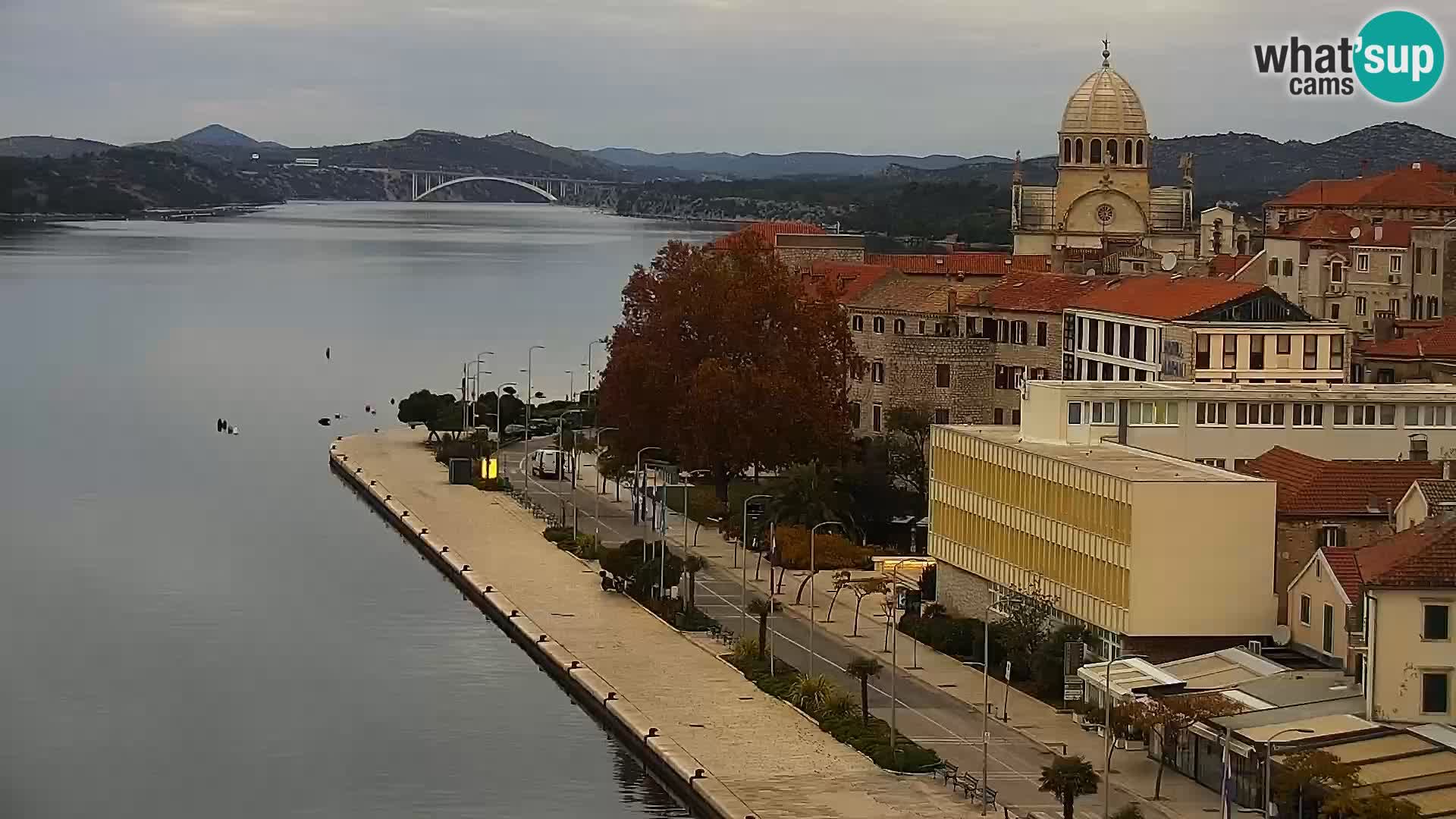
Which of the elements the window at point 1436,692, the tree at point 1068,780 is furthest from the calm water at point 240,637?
the window at point 1436,692

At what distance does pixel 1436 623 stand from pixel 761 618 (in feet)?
36.4

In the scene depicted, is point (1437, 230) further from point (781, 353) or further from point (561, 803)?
point (561, 803)

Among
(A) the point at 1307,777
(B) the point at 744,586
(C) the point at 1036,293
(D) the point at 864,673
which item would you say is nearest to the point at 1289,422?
(B) the point at 744,586

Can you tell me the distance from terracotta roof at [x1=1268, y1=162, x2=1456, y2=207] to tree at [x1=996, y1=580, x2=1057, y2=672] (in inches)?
1590

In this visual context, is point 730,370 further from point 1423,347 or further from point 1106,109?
point 1106,109

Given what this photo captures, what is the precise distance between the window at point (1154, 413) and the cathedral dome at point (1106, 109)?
35967 mm

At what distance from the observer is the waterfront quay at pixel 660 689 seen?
2844cm

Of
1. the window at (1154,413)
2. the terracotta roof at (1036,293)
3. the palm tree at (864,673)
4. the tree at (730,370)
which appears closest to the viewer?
the palm tree at (864,673)

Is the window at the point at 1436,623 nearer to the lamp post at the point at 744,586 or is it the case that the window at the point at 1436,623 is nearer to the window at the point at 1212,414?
the window at the point at 1212,414

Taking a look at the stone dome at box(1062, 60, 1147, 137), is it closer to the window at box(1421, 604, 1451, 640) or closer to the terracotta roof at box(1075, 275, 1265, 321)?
the terracotta roof at box(1075, 275, 1265, 321)

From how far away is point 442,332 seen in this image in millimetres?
122312

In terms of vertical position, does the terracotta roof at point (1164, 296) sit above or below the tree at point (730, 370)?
above

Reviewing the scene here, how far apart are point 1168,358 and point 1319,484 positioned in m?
15.0

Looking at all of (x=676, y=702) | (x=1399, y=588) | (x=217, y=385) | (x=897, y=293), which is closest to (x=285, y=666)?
(x=676, y=702)
